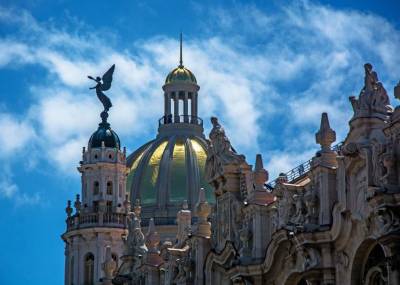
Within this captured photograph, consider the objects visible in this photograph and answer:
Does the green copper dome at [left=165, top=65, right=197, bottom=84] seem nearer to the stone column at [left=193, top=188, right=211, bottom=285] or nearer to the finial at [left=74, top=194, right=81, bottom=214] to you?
the finial at [left=74, top=194, right=81, bottom=214]

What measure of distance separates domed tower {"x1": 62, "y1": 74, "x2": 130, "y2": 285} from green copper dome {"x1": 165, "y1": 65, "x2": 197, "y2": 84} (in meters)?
14.2

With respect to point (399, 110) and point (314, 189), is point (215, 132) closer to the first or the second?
point (314, 189)

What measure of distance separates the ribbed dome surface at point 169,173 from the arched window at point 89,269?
26.8 ft

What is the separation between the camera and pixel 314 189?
4994 cm

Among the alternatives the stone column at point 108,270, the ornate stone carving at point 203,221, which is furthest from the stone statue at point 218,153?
the stone column at point 108,270

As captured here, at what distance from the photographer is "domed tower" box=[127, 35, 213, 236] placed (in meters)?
94.4

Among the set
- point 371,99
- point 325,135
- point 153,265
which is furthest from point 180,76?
point 371,99

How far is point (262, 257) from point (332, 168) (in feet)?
23.1

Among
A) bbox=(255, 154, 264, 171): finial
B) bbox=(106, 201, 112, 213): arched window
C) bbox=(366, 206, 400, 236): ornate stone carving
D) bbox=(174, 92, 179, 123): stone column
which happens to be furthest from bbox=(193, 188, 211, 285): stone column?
bbox=(174, 92, 179, 123): stone column

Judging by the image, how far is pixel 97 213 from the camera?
87.5 meters

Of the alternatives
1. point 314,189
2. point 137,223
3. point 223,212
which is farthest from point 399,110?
point 137,223

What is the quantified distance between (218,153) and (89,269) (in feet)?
99.7

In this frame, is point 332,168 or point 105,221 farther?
point 105,221

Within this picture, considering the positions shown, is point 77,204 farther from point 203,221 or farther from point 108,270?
point 203,221
